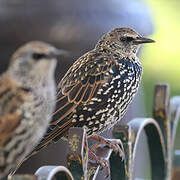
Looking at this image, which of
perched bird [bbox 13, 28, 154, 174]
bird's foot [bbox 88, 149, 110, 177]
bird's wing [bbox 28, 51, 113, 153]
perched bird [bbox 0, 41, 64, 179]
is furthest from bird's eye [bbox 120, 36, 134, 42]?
perched bird [bbox 0, 41, 64, 179]

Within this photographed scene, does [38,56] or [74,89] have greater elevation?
[38,56]

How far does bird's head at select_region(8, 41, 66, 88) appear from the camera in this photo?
162 cm

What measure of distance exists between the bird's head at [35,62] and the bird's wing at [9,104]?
0.05 meters

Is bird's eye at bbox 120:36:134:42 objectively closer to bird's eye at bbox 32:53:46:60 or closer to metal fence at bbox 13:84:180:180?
metal fence at bbox 13:84:180:180

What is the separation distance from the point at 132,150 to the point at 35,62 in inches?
57.3

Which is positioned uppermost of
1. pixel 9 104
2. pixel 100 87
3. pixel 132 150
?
pixel 9 104

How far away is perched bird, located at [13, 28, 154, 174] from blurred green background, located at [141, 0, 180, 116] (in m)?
5.25

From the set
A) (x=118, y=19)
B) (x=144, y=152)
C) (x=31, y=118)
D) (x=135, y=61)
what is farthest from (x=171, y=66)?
(x=31, y=118)

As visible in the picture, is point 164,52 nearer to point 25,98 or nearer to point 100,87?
point 100,87

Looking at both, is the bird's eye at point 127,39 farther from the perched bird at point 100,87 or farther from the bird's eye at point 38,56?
the bird's eye at point 38,56

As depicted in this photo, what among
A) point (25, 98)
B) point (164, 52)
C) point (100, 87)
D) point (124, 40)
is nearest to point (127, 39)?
point (124, 40)

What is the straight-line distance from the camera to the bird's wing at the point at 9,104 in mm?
1716

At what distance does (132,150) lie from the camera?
301 cm

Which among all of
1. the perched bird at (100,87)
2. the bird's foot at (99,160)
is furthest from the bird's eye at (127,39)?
the bird's foot at (99,160)
